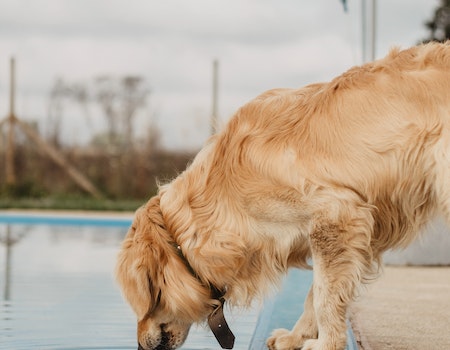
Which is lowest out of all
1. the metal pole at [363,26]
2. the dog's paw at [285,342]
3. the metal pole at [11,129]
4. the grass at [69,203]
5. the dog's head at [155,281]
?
the grass at [69,203]

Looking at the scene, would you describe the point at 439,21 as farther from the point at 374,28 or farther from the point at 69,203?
the point at 374,28

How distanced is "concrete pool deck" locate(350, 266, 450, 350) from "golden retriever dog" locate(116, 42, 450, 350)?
615 millimetres

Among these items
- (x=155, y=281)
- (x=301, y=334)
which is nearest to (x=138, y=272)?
(x=155, y=281)

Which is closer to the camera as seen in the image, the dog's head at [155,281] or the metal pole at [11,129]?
the dog's head at [155,281]

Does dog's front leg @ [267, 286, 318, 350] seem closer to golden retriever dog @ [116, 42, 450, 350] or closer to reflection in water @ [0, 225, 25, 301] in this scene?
golden retriever dog @ [116, 42, 450, 350]

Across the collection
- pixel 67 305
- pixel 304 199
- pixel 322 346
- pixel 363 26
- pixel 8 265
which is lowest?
pixel 8 265

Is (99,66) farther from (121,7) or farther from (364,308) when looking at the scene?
(364,308)

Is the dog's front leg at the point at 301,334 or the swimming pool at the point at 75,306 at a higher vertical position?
the dog's front leg at the point at 301,334

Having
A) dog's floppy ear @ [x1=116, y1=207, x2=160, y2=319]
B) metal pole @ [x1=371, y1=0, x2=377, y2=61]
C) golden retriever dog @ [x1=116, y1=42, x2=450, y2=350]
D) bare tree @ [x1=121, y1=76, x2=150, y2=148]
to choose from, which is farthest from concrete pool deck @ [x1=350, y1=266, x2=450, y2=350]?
bare tree @ [x1=121, y1=76, x2=150, y2=148]

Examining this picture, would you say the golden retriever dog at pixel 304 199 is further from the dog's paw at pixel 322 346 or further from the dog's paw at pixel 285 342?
the dog's paw at pixel 285 342

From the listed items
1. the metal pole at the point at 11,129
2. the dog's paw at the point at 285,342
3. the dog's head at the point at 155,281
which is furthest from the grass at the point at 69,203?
the dog's head at the point at 155,281

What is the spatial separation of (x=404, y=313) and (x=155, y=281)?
2.10m

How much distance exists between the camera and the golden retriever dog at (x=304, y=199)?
3.72 meters

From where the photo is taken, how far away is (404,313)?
5.38 meters
